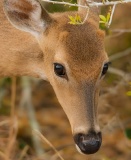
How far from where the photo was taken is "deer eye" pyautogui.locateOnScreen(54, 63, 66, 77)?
250 inches

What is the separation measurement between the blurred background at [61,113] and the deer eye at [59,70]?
1492 mm

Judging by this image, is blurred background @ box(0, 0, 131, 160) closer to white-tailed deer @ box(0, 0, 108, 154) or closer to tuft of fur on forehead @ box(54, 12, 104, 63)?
white-tailed deer @ box(0, 0, 108, 154)

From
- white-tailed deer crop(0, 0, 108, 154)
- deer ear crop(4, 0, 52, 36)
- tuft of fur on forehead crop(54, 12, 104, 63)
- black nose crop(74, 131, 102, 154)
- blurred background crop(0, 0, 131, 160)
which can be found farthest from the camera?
blurred background crop(0, 0, 131, 160)

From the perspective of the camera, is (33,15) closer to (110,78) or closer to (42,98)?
(110,78)

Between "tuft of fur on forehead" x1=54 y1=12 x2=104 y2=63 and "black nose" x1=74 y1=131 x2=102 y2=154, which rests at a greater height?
"tuft of fur on forehead" x1=54 y1=12 x2=104 y2=63

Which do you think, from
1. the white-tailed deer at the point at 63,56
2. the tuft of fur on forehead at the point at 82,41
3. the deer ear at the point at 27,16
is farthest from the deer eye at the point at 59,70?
the deer ear at the point at 27,16

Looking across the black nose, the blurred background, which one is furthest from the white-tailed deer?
the blurred background

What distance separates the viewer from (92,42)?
21.0ft

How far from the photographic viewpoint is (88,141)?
605cm

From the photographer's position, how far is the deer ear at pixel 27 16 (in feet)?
21.7

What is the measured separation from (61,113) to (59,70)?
13.1 feet

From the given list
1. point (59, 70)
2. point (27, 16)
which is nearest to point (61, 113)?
point (27, 16)

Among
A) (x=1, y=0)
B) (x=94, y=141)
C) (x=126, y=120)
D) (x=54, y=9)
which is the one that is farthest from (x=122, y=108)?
(x=94, y=141)

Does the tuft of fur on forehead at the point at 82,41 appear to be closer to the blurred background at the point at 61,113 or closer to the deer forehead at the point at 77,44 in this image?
the deer forehead at the point at 77,44
